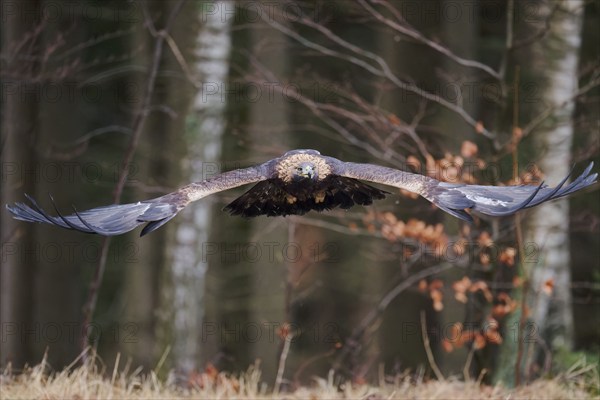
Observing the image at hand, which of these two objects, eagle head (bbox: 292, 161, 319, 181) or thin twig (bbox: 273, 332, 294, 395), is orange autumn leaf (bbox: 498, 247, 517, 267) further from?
eagle head (bbox: 292, 161, 319, 181)

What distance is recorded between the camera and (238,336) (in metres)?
12.8

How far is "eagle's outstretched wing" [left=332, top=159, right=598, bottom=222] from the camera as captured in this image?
498 centimetres

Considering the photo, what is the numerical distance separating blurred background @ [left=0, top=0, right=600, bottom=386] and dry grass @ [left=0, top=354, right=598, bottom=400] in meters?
0.36

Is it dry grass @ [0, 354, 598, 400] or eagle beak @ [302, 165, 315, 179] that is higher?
eagle beak @ [302, 165, 315, 179]

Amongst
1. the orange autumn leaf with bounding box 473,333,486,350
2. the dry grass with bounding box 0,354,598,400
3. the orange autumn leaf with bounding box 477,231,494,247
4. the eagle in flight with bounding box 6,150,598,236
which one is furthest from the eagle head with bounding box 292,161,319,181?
the orange autumn leaf with bounding box 473,333,486,350

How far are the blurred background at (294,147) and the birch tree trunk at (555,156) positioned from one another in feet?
0.07

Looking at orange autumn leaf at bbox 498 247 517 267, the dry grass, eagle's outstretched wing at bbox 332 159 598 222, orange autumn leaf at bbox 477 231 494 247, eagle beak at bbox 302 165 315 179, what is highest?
eagle beak at bbox 302 165 315 179

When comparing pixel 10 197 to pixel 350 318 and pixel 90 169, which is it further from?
pixel 350 318

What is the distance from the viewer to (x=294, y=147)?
35.2ft

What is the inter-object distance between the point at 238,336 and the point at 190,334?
3831 mm

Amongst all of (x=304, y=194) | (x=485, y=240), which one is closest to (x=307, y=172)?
(x=304, y=194)

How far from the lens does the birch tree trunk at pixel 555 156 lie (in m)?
8.27

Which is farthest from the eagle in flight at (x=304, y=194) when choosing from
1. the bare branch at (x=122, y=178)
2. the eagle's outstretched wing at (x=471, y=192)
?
the bare branch at (x=122, y=178)

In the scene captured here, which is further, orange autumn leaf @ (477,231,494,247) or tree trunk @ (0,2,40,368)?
tree trunk @ (0,2,40,368)
